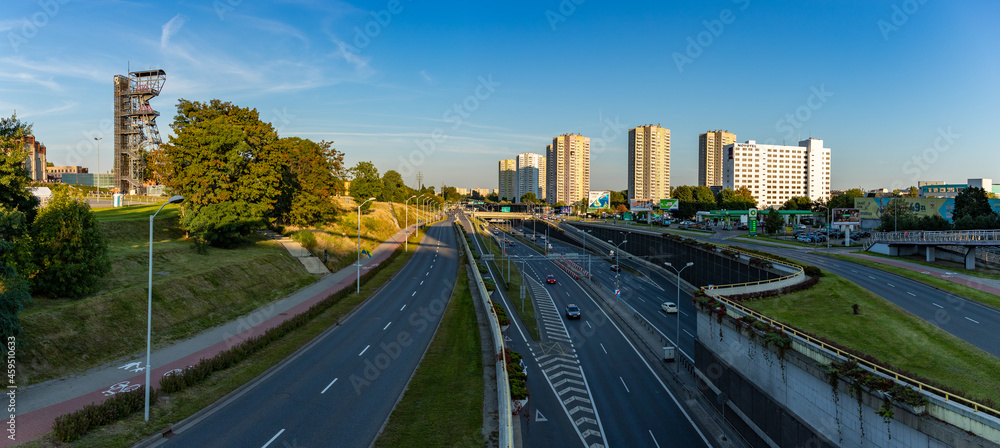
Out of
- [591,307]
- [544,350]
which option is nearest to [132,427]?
[544,350]

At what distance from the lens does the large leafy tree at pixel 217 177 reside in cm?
4784

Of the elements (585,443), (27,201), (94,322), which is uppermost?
(27,201)

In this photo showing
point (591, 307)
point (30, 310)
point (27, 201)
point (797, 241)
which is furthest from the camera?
point (797, 241)

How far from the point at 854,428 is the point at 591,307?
114 ft

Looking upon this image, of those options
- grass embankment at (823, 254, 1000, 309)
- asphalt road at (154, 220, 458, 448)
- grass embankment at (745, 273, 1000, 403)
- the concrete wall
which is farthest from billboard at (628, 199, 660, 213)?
asphalt road at (154, 220, 458, 448)

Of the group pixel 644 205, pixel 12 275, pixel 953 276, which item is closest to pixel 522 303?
pixel 12 275

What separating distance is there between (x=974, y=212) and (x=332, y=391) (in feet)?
307

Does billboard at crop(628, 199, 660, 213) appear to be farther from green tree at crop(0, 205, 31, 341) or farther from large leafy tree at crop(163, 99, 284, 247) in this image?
green tree at crop(0, 205, 31, 341)

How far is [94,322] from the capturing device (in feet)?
83.4

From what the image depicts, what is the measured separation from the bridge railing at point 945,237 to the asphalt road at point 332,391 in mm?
54284

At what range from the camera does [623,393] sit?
94.6 ft

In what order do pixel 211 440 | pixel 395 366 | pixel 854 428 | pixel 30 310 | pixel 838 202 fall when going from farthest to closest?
1. pixel 838 202
2. pixel 395 366
3. pixel 30 310
4. pixel 854 428
5. pixel 211 440

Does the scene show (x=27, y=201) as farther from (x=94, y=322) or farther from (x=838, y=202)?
(x=838, y=202)

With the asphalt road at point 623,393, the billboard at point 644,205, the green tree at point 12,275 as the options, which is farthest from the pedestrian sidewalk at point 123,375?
the billboard at point 644,205
